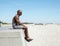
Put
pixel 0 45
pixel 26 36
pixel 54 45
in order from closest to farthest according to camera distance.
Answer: pixel 0 45 < pixel 26 36 < pixel 54 45

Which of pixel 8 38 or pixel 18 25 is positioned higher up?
pixel 18 25

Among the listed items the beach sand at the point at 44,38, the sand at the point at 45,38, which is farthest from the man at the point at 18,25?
the sand at the point at 45,38

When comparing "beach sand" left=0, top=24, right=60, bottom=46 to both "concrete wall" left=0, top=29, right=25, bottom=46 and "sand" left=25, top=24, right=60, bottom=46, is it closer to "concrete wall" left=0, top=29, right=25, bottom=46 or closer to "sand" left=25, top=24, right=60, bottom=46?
"sand" left=25, top=24, right=60, bottom=46

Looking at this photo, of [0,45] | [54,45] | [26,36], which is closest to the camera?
[0,45]

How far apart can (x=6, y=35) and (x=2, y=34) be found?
152 mm

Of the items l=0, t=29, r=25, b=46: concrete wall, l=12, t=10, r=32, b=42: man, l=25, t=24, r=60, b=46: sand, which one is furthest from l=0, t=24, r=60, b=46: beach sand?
l=0, t=29, r=25, b=46: concrete wall

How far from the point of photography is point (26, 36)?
8.50 meters

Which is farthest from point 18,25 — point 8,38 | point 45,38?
point 45,38

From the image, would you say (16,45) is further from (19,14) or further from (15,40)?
(19,14)

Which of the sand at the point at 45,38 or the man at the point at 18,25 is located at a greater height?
the man at the point at 18,25

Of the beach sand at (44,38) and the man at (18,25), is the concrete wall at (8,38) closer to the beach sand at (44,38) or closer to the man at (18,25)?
the man at (18,25)

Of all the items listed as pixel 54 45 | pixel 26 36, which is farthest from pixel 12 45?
pixel 54 45

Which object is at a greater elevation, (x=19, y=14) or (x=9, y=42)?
(x=19, y=14)

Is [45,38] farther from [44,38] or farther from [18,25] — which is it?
[18,25]
